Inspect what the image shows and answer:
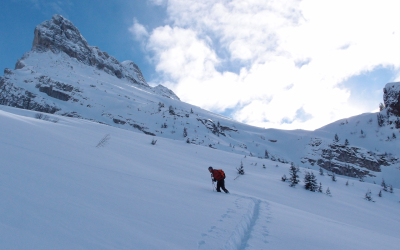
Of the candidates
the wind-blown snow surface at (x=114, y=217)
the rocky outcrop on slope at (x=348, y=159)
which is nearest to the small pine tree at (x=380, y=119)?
the rocky outcrop on slope at (x=348, y=159)

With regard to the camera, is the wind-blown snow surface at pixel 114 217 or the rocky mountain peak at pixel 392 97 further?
the rocky mountain peak at pixel 392 97

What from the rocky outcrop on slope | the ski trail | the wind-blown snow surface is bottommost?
the ski trail

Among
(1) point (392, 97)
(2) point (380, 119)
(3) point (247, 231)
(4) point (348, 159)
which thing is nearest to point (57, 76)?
(3) point (247, 231)

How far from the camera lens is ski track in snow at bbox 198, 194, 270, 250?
2.64 meters

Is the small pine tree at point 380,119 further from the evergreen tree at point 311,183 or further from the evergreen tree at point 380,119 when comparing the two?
the evergreen tree at point 311,183

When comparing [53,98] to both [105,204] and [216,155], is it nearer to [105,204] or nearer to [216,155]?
[216,155]

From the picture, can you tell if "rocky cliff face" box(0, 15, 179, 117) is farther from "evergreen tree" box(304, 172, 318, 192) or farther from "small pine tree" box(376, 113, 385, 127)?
"small pine tree" box(376, 113, 385, 127)

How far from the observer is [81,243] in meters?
1.81

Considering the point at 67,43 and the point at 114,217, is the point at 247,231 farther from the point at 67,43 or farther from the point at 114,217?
the point at 67,43

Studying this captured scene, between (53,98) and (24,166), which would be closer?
(24,166)

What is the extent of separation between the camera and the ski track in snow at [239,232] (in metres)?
2.64

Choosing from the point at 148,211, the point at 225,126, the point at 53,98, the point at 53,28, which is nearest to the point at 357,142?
the point at 225,126

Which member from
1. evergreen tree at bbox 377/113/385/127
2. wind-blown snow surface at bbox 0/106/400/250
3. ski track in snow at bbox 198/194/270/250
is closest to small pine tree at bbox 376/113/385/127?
evergreen tree at bbox 377/113/385/127

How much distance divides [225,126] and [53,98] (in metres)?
29.3
